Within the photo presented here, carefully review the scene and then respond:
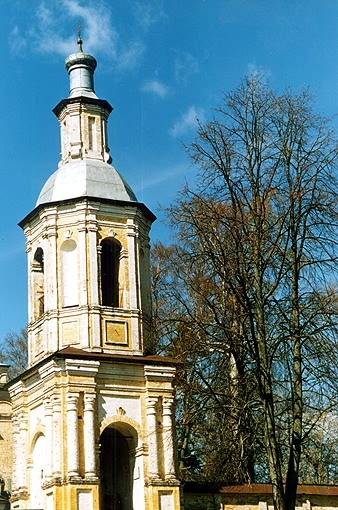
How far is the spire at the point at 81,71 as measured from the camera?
72.5 feet

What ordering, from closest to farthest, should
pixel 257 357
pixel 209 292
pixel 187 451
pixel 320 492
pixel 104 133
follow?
pixel 257 357
pixel 209 292
pixel 320 492
pixel 104 133
pixel 187 451

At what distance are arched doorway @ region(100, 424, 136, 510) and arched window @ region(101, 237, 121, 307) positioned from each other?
9.51 feet

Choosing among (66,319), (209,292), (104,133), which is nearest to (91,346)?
(66,319)

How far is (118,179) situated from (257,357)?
6.93m

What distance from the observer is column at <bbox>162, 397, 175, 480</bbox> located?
1855 cm

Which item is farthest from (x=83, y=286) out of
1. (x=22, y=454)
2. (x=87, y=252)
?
(x=22, y=454)

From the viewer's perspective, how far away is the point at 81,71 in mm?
22219

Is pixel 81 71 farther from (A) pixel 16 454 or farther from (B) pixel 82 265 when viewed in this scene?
(A) pixel 16 454

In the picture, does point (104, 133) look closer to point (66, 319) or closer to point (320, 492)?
point (66, 319)

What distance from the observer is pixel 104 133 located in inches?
853

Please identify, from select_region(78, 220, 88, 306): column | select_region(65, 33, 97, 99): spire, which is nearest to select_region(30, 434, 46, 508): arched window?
select_region(78, 220, 88, 306): column

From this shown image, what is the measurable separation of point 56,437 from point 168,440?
2.38 metres

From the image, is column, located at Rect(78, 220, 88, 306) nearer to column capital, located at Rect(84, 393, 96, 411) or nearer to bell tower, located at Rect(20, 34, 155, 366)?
bell tower, located at Rect(20, 34, 155, 366)

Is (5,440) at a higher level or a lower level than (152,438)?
higher
